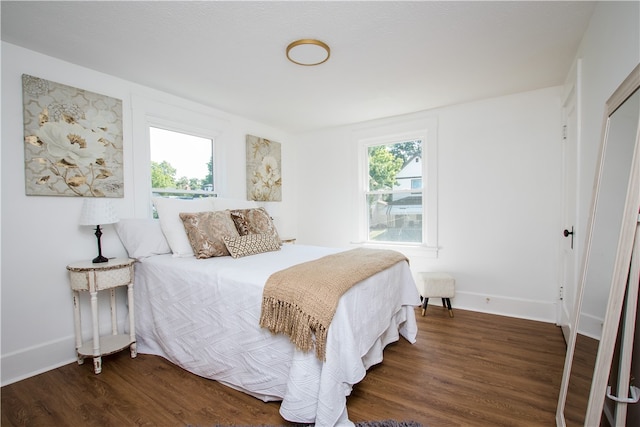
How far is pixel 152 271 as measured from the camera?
7.53 ft

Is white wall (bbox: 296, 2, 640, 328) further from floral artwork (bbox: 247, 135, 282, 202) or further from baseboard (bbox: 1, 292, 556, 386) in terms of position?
floral artwork (bbox: 247, 135, 282, 202)

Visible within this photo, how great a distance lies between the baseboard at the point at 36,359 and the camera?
1954 mm

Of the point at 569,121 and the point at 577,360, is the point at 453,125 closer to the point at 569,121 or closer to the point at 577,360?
the point at 569,121

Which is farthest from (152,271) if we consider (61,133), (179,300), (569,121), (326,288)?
(569,121)

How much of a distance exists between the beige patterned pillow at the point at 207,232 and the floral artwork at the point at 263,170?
1.33 metres

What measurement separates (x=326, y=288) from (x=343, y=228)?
2698 millimetres

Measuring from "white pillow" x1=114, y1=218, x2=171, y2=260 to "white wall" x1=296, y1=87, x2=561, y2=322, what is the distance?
2858 mm

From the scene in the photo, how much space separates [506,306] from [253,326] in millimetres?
2836

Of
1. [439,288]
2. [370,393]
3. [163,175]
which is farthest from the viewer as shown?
[439,288]

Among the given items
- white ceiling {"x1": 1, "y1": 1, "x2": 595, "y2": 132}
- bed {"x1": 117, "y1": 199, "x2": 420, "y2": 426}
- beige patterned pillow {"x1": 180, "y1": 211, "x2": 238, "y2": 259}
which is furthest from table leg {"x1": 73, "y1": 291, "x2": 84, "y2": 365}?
white ceiling {"x1": 1, "y1": 1, "x2": 595, "y2": 132}

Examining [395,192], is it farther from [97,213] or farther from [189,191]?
[97,213]

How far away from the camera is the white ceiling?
172cm

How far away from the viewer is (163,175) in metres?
2.96

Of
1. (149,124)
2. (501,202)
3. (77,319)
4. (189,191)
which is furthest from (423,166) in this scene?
(77,319)
